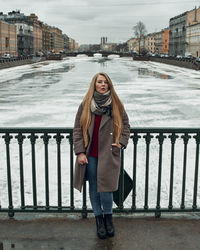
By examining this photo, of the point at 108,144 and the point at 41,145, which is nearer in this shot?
the point at 108,144

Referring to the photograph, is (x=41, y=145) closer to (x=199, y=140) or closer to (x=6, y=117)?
(x=6, y=117)

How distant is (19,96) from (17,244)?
1764cm

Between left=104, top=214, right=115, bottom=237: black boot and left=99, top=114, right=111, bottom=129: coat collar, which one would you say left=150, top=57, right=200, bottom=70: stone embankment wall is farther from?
left=99, top=114, right=111, bottom=129: coat collar

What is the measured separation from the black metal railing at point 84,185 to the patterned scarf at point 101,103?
2.28ft

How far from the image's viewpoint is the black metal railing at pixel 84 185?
438cm

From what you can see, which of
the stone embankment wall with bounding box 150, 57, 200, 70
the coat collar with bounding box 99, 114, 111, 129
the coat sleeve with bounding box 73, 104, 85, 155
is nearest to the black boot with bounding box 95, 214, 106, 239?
the coat sleeve with bounding box 73, 104, 85, 155

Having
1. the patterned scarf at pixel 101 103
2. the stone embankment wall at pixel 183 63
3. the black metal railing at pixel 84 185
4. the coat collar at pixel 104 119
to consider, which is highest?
the stone embankment wall at pixel 183 63

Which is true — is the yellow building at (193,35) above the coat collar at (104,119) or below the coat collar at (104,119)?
above

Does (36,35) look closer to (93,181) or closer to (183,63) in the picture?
(183,63)

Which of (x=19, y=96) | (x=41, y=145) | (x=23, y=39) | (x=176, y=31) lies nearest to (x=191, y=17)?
(x=176, y=31)

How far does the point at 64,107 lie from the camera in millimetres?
15992

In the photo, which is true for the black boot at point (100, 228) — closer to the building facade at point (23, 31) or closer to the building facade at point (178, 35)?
the building facade at point (178, 35)

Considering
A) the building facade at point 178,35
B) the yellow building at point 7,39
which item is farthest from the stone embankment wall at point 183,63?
the yellow building at point 7,39

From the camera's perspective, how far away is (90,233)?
13.6 ft
